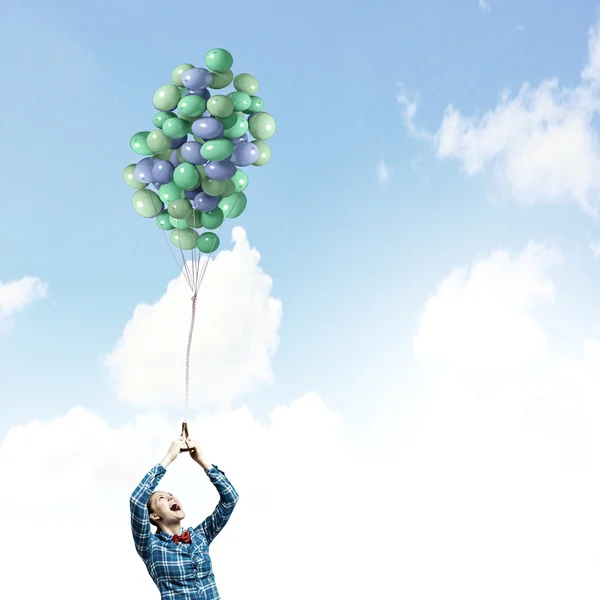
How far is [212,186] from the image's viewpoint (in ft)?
13.3

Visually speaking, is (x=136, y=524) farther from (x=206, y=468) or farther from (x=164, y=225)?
(x=164, y=225)

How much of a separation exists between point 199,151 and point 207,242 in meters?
0.54

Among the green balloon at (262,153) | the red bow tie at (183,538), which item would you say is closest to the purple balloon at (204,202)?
the green balloon at (262,153)

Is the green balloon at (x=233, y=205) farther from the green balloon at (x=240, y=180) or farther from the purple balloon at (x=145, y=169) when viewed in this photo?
the purple balloon at (x=145, y=169)

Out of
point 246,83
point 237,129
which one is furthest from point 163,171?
point 246,83

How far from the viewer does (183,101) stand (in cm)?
398

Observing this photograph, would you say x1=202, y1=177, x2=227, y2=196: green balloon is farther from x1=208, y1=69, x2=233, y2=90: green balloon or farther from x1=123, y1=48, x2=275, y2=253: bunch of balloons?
x1=208, y1=69, x2=233, y2=90: green balloon

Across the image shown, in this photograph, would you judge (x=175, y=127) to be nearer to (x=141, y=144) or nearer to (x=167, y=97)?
(x=167, y=97)

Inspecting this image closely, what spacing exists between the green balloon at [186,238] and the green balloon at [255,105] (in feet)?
2.40

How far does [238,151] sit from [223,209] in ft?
1.08

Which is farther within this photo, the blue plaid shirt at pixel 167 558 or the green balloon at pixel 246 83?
the green balloon at pixel 246 83

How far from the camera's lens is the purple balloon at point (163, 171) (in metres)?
4.06

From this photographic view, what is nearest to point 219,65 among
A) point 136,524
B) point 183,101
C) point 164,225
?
point 183,101

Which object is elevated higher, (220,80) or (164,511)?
(220,80)
